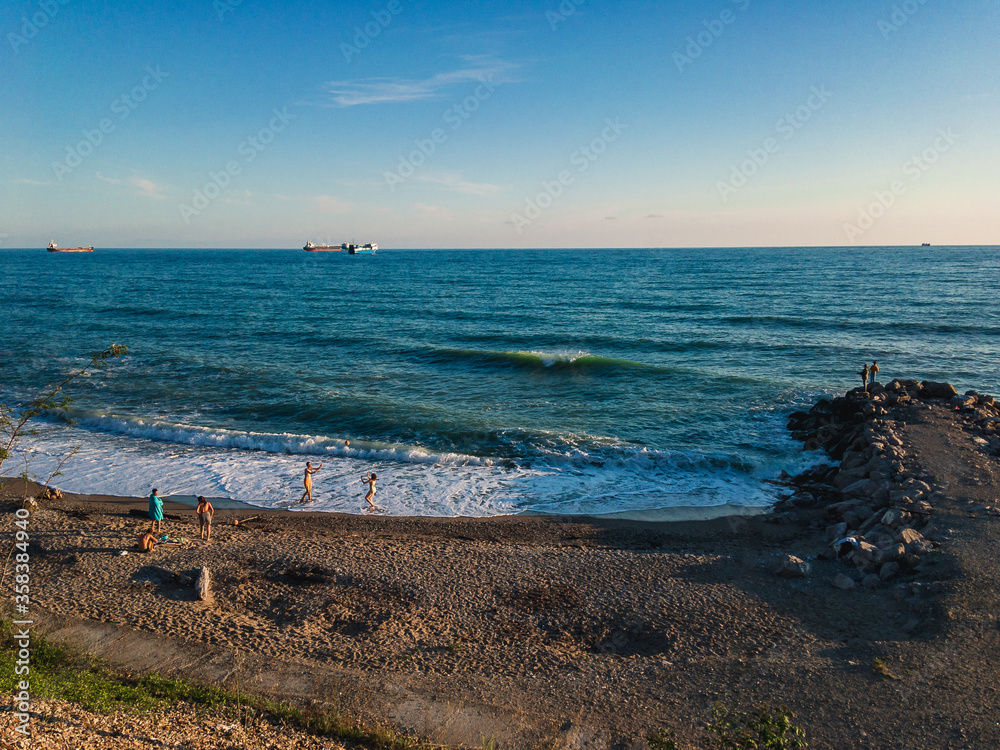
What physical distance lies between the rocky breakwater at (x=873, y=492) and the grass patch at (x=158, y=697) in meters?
8.30

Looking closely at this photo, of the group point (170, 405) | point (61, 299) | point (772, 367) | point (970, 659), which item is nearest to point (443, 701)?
point (970, 659)

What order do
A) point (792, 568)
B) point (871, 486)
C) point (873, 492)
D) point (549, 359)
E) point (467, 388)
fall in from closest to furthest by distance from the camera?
1. point (792, 568)
2. point (873, 492)
3. point (871, 486)
4. point (467, 388)
5. point (549, 359)

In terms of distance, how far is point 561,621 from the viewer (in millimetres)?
9750

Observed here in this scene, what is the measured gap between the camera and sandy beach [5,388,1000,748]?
7.60 meters

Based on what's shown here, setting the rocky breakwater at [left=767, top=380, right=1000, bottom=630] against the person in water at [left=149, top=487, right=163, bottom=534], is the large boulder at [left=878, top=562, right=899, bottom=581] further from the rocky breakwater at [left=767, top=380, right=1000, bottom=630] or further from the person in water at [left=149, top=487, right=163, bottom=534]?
the person in water at [left=149, top=487, right=163, bottom=534]

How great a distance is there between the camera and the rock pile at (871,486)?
1115 cm

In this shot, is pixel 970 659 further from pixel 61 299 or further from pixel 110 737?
pixel 61 299

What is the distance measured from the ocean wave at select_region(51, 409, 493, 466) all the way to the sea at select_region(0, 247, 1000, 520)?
0.08 m

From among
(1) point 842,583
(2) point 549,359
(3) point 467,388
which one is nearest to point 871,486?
(1) point 842,583

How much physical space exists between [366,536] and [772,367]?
78.2ft

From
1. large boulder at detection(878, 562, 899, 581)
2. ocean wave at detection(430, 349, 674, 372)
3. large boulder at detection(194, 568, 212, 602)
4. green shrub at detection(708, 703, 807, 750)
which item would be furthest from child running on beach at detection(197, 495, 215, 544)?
ocean wave at detection(430, 349, 674, 372)

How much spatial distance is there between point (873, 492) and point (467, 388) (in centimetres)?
1660

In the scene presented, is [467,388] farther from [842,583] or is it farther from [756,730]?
[756,730]

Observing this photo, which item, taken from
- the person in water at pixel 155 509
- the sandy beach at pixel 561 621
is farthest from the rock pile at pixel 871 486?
the person in water at pixel 155 509
